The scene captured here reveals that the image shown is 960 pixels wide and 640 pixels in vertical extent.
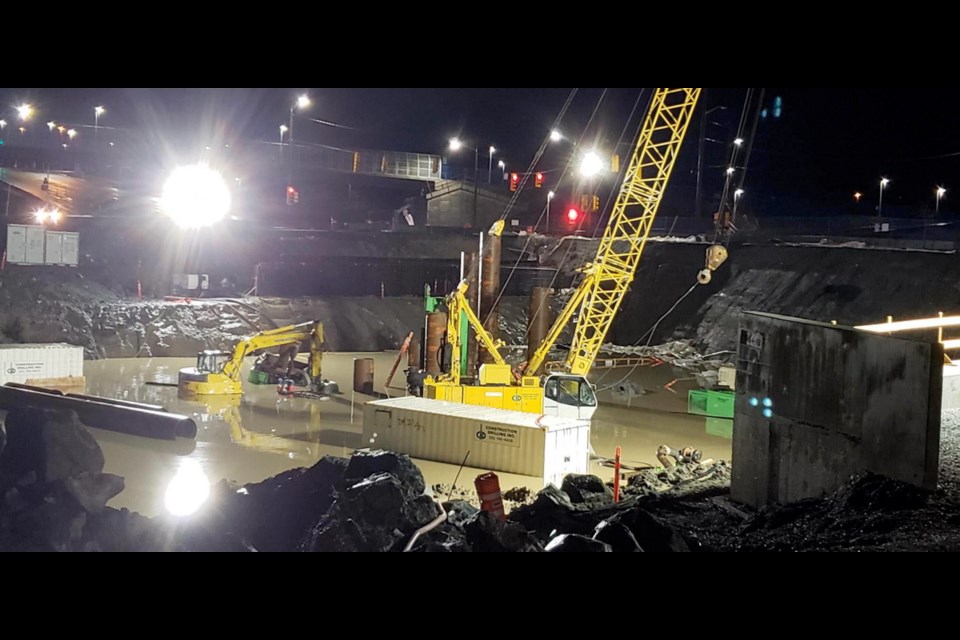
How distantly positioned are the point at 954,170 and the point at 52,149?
6457 cm

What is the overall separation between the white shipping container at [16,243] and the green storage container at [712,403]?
27916 millimetres

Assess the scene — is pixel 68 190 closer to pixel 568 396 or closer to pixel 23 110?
pixel 23 110

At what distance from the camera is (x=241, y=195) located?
61.6 m

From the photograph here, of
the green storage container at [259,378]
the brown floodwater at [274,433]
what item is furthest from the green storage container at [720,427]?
the green storage container at [259,378]

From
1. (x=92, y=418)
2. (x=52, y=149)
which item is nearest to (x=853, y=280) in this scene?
(x=92, y=418)

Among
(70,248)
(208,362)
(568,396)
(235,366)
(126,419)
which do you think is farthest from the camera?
→ (70,248)

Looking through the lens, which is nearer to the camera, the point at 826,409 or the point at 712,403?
the point at 826,409

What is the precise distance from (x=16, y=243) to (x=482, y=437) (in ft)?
88.6

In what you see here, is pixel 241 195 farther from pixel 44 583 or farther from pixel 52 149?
pixel 44 583

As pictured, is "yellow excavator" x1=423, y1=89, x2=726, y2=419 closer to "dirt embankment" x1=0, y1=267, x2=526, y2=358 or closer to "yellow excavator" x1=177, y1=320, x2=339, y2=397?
"yellow excavator" x1=177, y1=320, x2=339, y2=397

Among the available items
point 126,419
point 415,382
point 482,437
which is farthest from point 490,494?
point 415,382

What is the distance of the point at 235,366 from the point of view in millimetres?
26438

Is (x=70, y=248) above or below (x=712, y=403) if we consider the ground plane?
above

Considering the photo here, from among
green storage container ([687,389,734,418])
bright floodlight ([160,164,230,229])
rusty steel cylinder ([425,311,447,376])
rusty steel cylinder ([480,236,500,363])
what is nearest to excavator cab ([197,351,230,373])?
rusty steel cylinder ([425,311,447,376])
